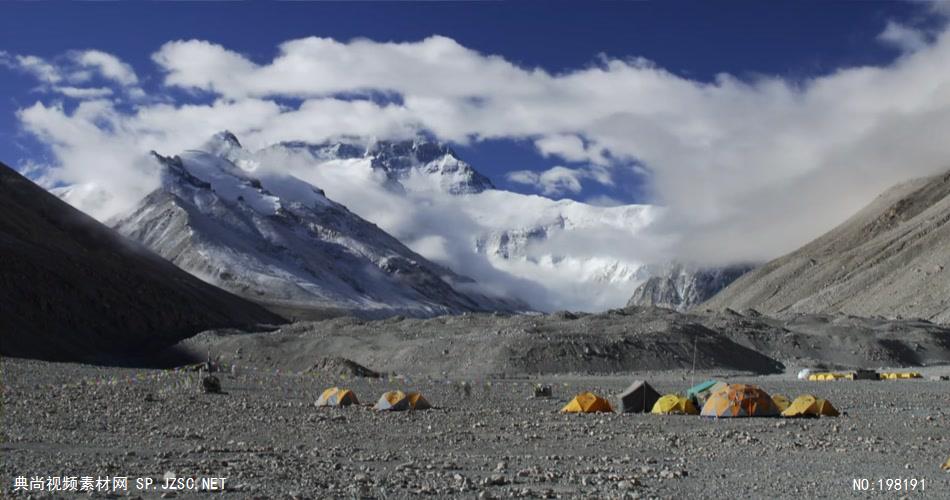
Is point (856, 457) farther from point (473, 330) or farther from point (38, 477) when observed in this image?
point (473, 330)

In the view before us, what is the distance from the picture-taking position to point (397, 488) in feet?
60.5

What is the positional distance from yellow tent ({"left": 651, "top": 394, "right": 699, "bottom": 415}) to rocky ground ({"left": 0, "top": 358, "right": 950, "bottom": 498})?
152cm

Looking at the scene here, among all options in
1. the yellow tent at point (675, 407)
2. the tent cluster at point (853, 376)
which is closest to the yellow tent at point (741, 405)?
the yellow tent at point (675, 407)

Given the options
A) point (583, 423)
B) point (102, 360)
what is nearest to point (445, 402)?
point (583, 423)

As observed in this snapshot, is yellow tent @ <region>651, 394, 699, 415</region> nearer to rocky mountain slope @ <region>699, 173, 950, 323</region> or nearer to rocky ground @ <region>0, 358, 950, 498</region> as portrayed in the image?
rocky ground @ <region>0, 358, 950, 498</region>

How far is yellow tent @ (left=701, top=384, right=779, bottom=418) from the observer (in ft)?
115

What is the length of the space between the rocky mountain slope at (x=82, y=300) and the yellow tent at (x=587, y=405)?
56344mm

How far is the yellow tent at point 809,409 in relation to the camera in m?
35.3

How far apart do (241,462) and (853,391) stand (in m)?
37.3

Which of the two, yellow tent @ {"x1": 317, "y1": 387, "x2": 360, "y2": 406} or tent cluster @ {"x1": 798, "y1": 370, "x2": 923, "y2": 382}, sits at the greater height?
tent cluster @ {"x1": 798, "y1": 370, "x2": 923, "y2": 382}

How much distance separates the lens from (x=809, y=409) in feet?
117

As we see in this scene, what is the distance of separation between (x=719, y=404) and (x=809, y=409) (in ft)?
10.9

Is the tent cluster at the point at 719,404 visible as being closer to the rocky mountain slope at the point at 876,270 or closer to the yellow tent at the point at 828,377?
the yellow tent at the point at 828,377

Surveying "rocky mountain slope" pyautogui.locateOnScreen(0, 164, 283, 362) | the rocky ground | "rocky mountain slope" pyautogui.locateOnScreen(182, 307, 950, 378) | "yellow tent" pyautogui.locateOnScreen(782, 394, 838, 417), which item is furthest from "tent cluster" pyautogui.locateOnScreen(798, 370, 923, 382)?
"rocky mountain slope" pyautogui.locateOnScreen(0, 164, 283, 362)
